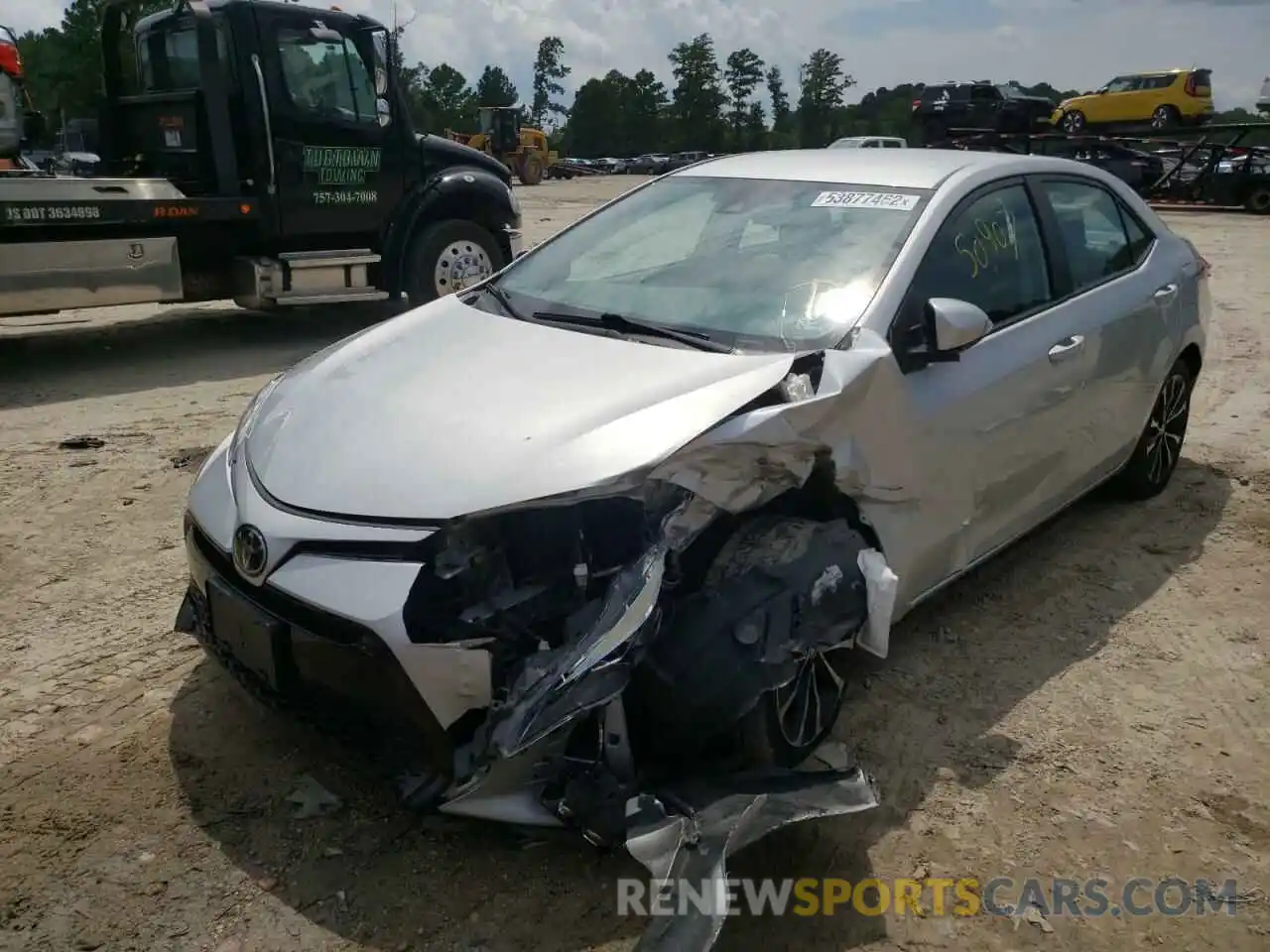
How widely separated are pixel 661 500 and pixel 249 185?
22.9 ft

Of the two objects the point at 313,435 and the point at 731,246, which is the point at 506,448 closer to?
the point at 313,435

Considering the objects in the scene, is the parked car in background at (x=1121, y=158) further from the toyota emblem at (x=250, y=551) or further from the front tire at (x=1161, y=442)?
the toyota emblem at (x=250, y=551)

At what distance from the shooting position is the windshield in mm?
3416

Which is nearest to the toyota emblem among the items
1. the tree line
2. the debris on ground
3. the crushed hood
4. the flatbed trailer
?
the crushed hood

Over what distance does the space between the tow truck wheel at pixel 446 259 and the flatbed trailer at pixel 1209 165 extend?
14.6 metres

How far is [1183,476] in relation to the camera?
569 cm

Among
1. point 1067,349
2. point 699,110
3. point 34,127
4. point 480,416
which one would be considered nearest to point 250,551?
point 480,416

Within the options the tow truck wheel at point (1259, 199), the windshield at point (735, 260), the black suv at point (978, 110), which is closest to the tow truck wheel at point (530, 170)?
the black suv at point (978, 110)

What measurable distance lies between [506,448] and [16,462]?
4.12 m

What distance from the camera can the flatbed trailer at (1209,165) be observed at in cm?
2177

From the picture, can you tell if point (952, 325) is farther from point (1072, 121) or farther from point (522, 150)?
point (522, 150)

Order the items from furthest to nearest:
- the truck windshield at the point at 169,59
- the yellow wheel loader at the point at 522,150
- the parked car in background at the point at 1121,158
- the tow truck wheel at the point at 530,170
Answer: the tow truck wheel at the point at 530,170 → the yellow wheel loader at the point at 522,150 → the parked car in background at the point at 1121,158 → the truck windshield at the point at 169,59

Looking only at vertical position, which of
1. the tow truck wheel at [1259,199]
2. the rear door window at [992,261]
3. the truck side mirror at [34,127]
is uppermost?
the truck side mirror at [34,127]

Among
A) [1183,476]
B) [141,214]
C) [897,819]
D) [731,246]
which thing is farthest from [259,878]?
[141,214]
